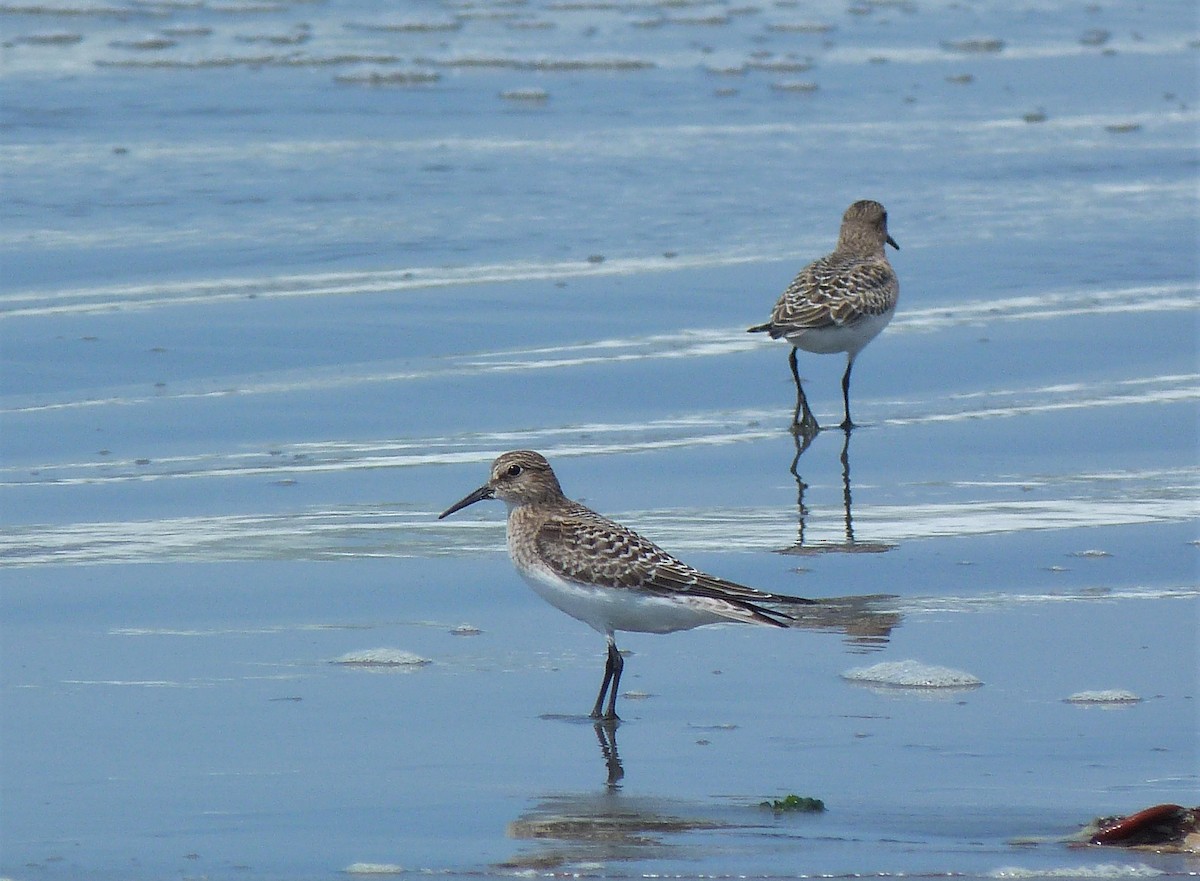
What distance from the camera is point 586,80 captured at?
68.0ft

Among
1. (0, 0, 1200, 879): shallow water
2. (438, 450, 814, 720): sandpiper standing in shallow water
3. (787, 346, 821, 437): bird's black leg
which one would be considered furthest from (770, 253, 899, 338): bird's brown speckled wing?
(438, 450, 814, 720): sandpiper standing in shallow water

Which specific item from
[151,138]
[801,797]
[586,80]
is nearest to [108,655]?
[801,797]

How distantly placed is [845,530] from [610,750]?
2.58 meters

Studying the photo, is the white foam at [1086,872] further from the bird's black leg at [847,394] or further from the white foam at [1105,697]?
the bird's black leg at [847,394]

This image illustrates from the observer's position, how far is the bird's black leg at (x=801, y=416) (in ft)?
31.1

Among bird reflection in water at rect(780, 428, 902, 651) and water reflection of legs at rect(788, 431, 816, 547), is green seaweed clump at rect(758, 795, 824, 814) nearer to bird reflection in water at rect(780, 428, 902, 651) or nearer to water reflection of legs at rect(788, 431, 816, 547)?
bird reflection in water at rect(780, 428, 902, 651)

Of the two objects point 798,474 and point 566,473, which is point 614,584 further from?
point 798,474

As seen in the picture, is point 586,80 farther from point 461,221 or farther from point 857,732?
point 857,732

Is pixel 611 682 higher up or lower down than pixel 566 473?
lower down

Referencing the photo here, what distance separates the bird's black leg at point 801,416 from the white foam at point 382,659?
12.3 feet

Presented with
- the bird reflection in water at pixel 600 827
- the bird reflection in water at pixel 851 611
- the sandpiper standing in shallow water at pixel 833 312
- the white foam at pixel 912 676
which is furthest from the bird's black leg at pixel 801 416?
the bird reflection in water at pixel 600 827

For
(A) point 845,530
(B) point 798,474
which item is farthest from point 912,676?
(B) point 798,474

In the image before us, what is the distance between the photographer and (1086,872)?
14.7 ft

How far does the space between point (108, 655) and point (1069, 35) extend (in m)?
21.4
